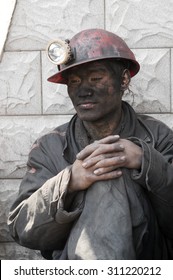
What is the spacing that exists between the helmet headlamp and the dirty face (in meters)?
0.10

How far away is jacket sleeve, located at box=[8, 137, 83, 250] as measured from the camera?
12.8ft

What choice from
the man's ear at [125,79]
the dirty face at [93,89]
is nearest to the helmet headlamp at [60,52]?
the dirty face at [93,89]

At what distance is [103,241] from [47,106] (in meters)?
1.69

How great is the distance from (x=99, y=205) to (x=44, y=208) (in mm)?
331

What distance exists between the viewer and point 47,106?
5.20 meters

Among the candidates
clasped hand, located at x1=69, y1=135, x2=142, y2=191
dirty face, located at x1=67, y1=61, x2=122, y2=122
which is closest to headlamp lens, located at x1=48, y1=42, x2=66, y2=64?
dirty face, located at x1=67, y1=61, x2=122, y2=122

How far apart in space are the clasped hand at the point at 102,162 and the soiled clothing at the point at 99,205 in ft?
0.13

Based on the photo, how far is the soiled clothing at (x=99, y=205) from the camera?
12.3 ft

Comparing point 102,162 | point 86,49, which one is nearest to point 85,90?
point 86,49

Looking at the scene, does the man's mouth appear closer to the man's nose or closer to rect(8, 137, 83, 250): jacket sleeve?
the man's nose

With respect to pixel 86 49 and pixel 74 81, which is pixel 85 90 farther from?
pixel 86 49

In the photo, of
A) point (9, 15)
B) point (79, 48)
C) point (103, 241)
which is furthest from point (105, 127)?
point (9, 15)
